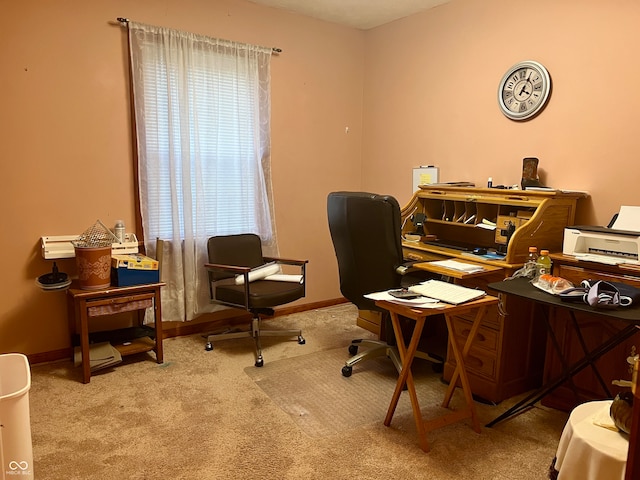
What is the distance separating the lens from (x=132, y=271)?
3002mm

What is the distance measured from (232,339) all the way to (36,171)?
1.77 metres

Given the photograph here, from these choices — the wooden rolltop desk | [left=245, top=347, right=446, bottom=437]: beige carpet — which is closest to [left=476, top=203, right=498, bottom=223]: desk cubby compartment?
the wooden rolltop desk

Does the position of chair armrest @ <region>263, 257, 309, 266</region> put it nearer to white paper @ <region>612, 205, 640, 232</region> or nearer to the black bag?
the black bag

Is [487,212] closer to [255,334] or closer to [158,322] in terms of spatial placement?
[255,334]

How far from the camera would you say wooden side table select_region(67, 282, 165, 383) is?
9.32ft

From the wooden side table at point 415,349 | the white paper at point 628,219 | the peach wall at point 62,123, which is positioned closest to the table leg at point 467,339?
the wooden side table at point 415,349

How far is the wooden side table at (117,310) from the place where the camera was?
2842mm

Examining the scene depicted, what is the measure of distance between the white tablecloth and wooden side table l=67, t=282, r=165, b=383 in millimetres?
2443

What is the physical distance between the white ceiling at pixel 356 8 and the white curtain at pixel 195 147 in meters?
0.45

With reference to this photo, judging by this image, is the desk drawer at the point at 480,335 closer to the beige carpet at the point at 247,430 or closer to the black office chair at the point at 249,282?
the beige carpet at the point at 247,430

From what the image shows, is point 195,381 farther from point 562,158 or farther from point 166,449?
point 562,158

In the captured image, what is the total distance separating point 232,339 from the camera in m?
3.61

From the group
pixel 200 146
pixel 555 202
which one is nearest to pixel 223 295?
pixel 200 146

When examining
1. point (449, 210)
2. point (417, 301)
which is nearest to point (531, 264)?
point (417, 301)
